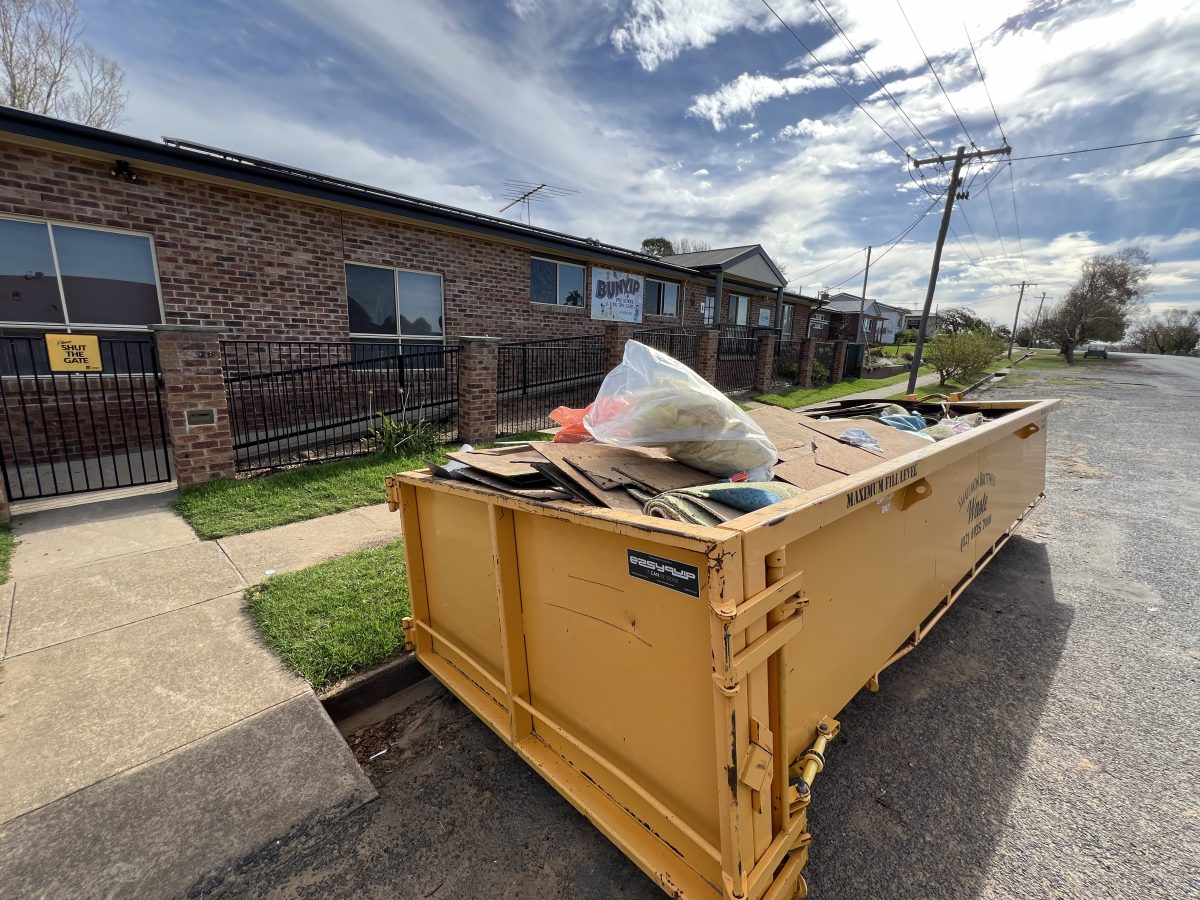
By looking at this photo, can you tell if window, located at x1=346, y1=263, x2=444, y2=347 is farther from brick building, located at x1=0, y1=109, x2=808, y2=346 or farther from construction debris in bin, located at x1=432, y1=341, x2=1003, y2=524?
construction debris in bin, located at x1=432, y1=341, x2=1003, y2=524

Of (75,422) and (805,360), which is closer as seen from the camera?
(75,422)

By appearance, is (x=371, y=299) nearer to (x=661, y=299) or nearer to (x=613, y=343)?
(x=613, y=343)

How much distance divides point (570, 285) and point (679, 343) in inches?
141

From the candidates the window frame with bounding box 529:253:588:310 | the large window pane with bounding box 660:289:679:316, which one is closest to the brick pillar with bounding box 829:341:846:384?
the large window pane with bounding box 660:289:679:316

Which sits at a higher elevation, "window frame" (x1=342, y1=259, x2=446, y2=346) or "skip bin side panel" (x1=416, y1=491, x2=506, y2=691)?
"window frame" (x1=342, y1=259, x2=446, y2=346)

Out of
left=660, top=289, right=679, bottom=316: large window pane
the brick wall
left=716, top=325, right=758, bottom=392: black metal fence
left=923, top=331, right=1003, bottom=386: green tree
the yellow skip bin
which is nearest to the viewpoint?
the yellow skip bin

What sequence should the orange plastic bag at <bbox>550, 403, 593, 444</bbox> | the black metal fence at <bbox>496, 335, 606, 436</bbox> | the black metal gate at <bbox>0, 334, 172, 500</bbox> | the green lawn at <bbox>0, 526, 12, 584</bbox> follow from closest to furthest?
1. the orange plastic bag at <bbox>550, 403, 593, 444</bbox>
2. the green lawn at <bbox>0, 526, 12, 584</bbox>
3. the black metal gate at <bbox>0, 334, 172, 500</bbox>
4. the black metal fence at <bbox>496, 335, 606, 436</bbox>

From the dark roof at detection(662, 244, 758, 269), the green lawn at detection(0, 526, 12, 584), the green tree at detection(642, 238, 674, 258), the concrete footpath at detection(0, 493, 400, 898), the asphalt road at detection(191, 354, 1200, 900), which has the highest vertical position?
the green tree at detection(642, 238, 674, 258)

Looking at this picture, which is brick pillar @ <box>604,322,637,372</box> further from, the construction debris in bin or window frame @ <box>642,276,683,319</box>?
the construction debris in bin

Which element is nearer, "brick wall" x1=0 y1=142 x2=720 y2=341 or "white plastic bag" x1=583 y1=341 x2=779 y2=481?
"white plastic bag" x1=583 y1=341 x2=779 y2=481

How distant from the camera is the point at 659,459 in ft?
7.55

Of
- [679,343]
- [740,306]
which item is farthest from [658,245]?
[679,343]

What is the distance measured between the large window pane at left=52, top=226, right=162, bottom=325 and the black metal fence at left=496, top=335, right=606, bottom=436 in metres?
5.12

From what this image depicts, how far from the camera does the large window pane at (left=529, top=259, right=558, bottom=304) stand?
11820mm
